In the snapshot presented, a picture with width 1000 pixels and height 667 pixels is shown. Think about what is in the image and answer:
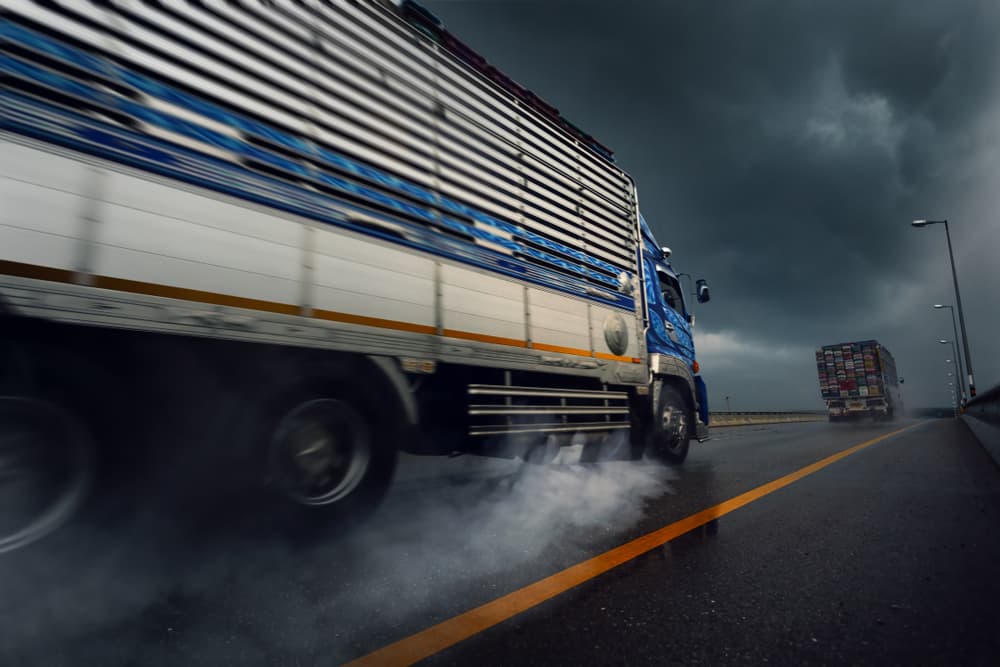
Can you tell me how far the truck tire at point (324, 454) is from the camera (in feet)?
9.27

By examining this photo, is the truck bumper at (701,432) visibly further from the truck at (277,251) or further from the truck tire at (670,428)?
the truck at (277,251)

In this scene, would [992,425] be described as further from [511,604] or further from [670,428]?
[511,604]

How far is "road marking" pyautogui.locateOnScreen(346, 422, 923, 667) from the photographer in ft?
5.43

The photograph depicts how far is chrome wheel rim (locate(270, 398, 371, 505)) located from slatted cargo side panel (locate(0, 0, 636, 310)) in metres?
1.12

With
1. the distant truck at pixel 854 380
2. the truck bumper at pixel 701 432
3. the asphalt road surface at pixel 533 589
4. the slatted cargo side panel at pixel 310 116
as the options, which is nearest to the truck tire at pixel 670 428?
the truck bumper at pixel 701 432

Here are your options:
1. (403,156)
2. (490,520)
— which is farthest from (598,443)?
(403,156)

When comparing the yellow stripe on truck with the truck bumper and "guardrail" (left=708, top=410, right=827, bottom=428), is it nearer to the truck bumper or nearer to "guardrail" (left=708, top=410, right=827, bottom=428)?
the truck bumper

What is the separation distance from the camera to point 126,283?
7.29 ft

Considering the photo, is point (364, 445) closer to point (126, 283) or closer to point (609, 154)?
point (126, 283)

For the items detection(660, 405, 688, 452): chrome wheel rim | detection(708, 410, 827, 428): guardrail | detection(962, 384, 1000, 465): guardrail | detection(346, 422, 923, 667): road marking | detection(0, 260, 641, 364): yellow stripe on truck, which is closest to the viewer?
detection(346, 422, 923, 667): road marking

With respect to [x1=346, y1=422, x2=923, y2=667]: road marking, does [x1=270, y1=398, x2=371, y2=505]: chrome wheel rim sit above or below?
above

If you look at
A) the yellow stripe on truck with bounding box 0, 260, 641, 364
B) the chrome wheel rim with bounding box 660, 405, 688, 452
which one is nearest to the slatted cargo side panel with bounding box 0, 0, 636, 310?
the yellow stripe on truck with bounding box 0, 260, 641, 364

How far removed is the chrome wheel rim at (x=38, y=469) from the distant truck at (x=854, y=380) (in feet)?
115

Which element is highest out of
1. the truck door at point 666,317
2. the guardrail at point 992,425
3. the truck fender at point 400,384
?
the truck door at point 666,317
